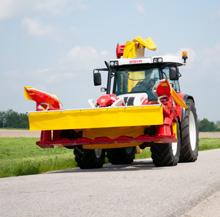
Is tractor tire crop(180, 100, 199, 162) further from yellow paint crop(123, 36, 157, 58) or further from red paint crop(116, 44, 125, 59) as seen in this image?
red paint crop(116, 44, 125, 59)

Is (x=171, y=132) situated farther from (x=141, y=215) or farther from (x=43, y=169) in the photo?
(x=141, y=215)

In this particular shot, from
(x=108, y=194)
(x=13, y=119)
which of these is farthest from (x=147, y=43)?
(x=13, y=119)

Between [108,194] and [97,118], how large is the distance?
15.5 feet

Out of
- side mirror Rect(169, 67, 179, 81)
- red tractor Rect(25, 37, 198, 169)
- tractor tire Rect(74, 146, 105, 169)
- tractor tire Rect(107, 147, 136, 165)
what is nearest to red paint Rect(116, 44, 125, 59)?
red tractor Rect(25, 37, 198, 169)

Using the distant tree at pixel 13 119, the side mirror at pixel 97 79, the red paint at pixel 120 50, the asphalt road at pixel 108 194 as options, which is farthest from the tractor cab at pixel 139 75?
the distant tree at pixel 13 119

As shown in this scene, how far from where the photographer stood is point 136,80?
46.4 ft

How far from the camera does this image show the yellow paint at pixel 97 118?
1173 centimetres

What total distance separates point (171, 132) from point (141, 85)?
73.3 inches

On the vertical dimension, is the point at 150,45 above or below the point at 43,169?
above

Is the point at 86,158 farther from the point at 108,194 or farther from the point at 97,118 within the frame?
the point at 108,194

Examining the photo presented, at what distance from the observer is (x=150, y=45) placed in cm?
1514

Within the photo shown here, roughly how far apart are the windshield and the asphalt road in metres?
3.63

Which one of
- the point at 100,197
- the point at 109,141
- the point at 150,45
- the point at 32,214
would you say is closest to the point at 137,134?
the point at 109,141

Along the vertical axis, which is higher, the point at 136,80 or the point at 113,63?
the point at 113,63
